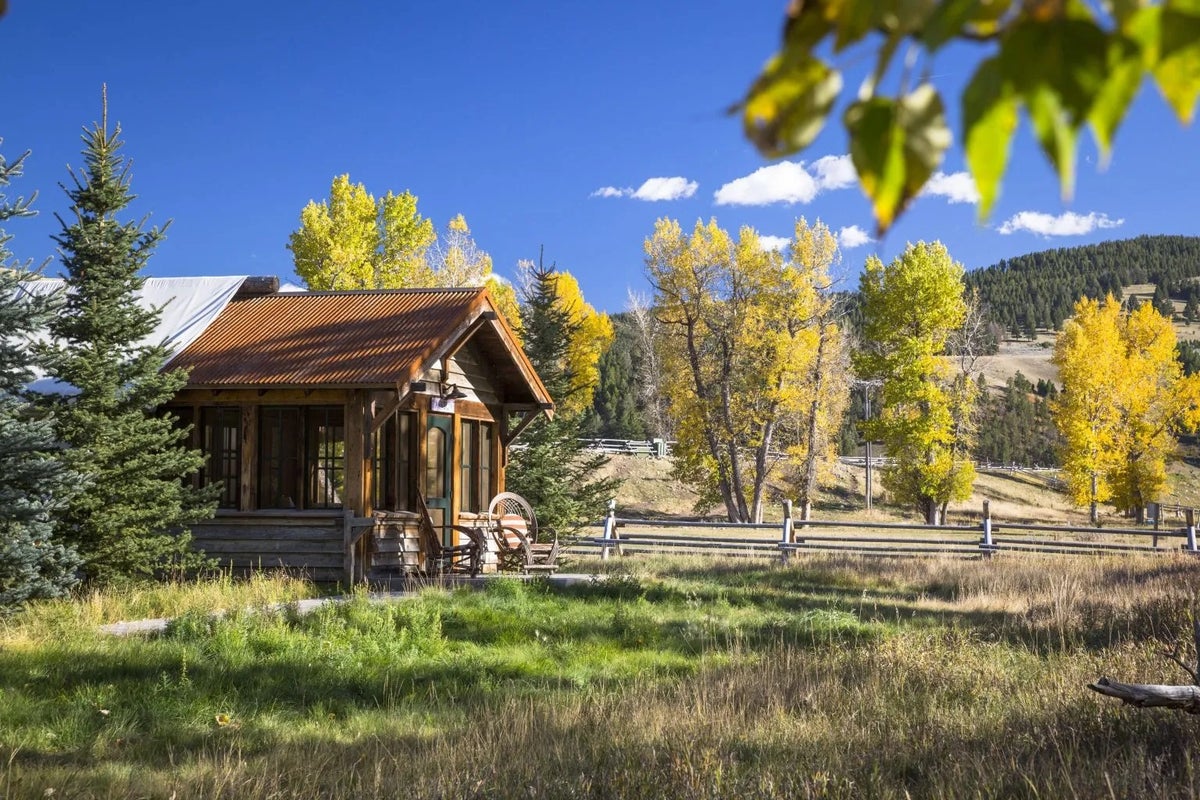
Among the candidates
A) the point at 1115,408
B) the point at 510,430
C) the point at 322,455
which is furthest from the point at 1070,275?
the point at 322,455

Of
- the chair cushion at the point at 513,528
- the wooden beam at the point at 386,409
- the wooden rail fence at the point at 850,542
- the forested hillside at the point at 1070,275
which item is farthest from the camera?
the forested hillside at the point at 1070,275

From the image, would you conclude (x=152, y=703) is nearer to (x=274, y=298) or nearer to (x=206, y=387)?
(x=206, y=387)

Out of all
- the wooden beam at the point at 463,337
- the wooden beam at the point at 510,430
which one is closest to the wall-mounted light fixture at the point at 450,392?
the wooden beam at the point at 463,337

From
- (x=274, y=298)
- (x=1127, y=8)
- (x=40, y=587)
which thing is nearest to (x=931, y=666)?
(x=1127, y=8)

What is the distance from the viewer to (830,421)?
3541 centimetres

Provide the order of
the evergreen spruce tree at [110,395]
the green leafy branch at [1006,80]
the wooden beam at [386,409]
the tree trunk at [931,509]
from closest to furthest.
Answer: the green leafy branch at [1006,80] < the evergreen spruce tree at [110,395] < the wooden beam at [386,409] < the tree trunk at [931,509]

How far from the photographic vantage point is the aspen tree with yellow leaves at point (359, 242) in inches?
1300

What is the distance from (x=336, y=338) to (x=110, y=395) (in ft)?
11.3

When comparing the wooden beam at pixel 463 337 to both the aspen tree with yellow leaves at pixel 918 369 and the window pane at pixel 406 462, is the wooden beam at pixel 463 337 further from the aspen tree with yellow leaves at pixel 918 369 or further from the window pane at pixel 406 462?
the aspen tree with yellow leaves at pixel 918 369

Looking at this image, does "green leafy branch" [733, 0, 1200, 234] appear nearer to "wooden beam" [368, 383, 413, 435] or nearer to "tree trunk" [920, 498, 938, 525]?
"wooden beam" [368, 383, 413, 435]

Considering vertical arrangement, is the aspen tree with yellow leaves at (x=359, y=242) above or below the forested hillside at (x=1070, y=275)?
below

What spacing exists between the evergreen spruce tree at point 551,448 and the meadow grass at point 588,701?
7435mm

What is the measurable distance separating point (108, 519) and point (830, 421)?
88.3 feet

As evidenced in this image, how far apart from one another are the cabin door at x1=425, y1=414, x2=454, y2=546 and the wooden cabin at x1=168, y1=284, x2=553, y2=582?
0.02 meters
